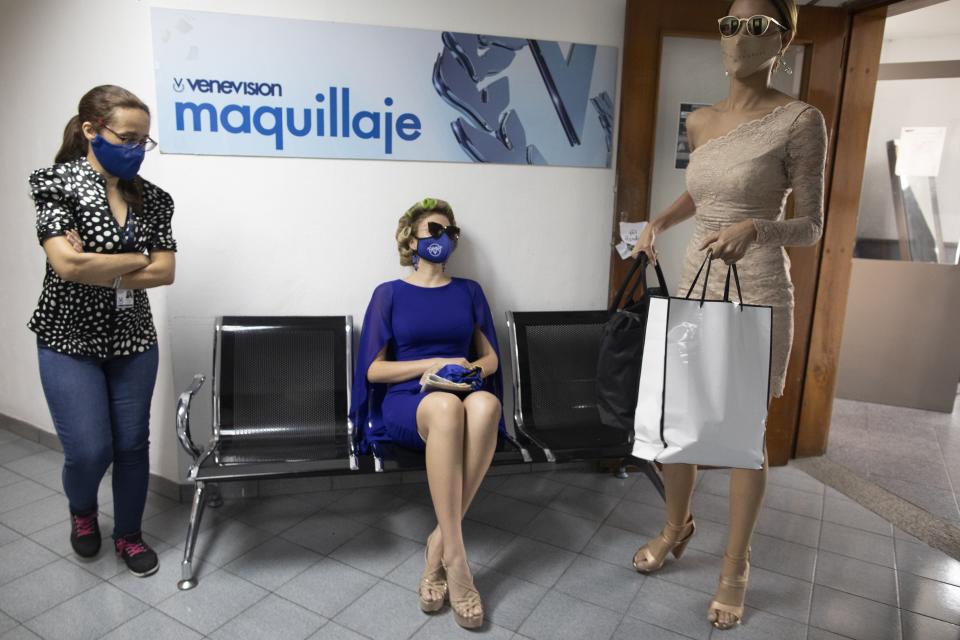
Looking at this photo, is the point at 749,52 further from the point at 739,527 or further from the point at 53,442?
the point at 53,442

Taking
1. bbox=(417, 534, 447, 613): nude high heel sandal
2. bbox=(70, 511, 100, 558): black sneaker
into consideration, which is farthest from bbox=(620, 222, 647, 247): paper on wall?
bbox=(70, 511, 100, 558): black sneaker

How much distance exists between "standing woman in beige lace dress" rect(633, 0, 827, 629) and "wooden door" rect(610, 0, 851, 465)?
2.64ft

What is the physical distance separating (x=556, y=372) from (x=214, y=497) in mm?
1705

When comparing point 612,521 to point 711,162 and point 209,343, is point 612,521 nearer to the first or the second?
point 711,162

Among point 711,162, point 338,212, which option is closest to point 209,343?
point 338,212

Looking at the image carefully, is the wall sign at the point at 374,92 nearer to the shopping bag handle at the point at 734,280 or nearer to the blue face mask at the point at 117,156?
the blue face mask at the point at 117,156

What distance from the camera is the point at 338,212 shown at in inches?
111

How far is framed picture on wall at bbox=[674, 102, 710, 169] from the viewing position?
308 cm

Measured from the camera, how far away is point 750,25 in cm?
183

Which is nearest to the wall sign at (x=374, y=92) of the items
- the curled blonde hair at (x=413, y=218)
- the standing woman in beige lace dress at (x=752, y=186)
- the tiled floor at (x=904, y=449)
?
the curled blonde hair at (x=413, y=218)

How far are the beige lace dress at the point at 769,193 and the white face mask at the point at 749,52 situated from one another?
16cm

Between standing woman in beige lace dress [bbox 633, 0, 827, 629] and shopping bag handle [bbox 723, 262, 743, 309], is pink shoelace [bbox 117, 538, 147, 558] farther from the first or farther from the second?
shopping bag handle [bbox 723, 262, 743, 309]

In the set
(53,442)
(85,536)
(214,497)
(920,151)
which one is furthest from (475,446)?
(920,151)

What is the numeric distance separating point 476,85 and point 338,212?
0.86 metres
